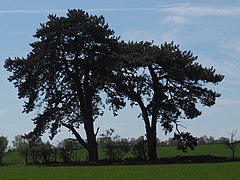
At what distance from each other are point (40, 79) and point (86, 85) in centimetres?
420

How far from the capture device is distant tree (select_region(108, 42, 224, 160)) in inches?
1745

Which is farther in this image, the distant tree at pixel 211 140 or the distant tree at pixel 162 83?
the distant tree at pixel 211 140

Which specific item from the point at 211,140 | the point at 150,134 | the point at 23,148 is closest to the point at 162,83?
the point at 150,134

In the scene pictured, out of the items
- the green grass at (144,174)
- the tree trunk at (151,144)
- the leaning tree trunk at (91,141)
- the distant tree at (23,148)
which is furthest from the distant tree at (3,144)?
the green grass at (144,174)

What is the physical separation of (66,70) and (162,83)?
348 inches

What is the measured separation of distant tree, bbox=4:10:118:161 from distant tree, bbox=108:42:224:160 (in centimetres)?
244

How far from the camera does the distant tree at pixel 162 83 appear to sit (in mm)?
44312

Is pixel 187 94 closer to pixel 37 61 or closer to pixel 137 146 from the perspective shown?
pixel 137 146

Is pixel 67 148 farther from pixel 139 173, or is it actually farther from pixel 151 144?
pixel 139 173

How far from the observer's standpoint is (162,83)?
1847 inches

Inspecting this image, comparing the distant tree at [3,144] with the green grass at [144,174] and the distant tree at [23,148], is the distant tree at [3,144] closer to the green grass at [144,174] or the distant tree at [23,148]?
the distant tree at [23,148]

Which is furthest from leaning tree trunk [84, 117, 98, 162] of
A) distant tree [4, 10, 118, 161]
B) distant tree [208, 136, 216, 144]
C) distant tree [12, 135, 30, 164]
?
distant tree [208, 136, 216, 144]

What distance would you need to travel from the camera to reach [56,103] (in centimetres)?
4769

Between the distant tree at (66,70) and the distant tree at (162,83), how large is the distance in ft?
8.02
